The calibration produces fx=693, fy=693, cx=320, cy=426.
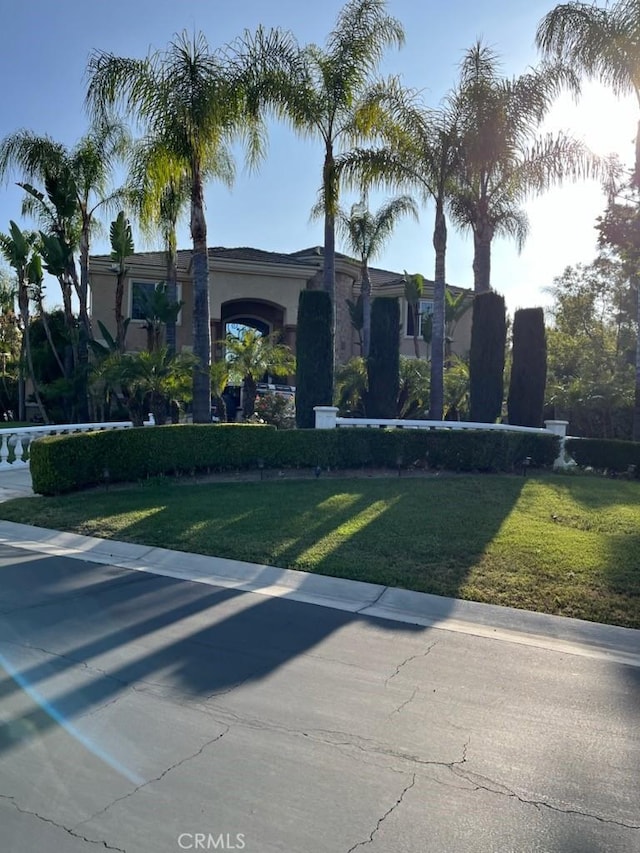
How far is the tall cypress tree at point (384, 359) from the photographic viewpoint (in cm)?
1923

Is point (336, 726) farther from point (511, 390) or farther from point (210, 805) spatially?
point (511, 390)

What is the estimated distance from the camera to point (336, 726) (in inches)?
170

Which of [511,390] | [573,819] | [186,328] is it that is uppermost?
[186,328]

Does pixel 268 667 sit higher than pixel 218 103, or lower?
lower

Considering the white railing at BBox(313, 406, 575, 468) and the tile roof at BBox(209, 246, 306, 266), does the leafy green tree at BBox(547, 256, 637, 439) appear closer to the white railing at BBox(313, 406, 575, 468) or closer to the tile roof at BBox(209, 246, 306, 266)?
the white railing at BBox(313, 406, 575, 468)

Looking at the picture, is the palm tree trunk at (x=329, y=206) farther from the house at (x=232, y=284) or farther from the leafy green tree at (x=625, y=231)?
the house at (x=232, y=284)

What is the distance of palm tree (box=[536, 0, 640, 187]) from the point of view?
15.8 metres

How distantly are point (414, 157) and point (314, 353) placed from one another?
19.2ft

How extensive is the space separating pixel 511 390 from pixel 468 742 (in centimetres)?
1540

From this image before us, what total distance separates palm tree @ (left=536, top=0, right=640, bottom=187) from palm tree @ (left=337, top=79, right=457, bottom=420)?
9.38 ft

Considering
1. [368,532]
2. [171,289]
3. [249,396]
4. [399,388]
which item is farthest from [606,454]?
[171,289]

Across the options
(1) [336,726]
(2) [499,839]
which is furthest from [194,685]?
(2) [499,839]

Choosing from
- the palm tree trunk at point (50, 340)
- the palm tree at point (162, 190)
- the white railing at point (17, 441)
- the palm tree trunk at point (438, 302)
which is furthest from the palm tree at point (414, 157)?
the palm tree trunk at point (50, 340)

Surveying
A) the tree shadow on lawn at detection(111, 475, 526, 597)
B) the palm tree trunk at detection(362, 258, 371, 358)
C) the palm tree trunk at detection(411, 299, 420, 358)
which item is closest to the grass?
the tree shadow on lawn at detection(111, 475, 526, 597)
